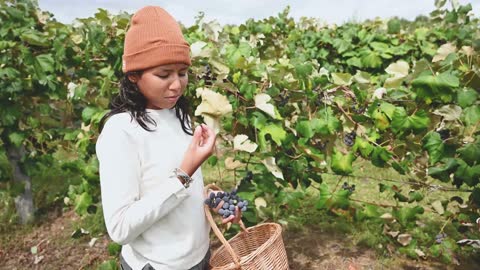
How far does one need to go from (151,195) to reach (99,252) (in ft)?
7.03

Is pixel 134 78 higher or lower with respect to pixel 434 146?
higher

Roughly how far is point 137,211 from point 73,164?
1528 millimetres

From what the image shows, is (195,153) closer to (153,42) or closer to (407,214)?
(153,42)

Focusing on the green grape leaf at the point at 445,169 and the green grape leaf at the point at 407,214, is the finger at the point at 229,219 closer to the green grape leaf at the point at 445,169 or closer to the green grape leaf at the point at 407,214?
the green grape leaf at the point at 445,169

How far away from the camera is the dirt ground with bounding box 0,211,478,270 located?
9.26ft

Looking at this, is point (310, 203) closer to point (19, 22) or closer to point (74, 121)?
point (74, 121)

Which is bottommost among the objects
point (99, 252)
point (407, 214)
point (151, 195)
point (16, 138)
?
point (99, 252)

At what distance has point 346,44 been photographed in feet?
13.8

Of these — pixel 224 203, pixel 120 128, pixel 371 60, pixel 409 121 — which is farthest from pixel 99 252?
pixel 371 60

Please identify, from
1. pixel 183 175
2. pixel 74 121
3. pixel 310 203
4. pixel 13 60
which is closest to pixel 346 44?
pixel 310 203

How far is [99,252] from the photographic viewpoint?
3.02 m

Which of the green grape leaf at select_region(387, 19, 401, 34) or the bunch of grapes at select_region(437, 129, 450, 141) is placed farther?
the green grape leaf at select_region(387, 19, 401, 34)

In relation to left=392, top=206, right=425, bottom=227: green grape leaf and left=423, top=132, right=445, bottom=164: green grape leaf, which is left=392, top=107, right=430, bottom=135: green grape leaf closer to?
left=423, top=132, right=445, bottom=164: green grape leaf

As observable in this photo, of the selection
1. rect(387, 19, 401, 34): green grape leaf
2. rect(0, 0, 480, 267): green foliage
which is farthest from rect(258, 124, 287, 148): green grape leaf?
rect(387, 19, 401, 34): green grape leaf
